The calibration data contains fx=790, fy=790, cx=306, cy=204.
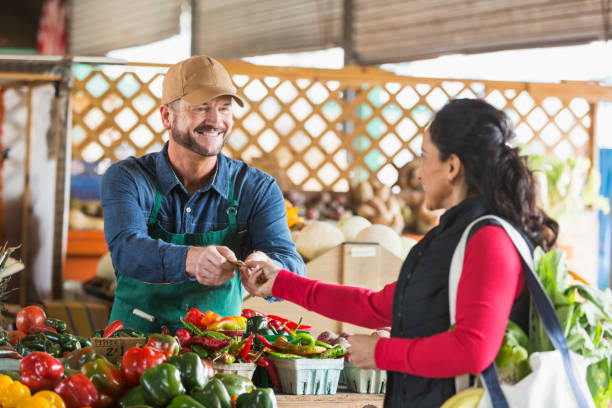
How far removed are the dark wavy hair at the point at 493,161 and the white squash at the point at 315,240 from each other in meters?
2.61

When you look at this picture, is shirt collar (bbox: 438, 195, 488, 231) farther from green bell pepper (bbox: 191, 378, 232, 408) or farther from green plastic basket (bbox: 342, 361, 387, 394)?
green plastic basket (bbox: 342, 361, 387, 394)

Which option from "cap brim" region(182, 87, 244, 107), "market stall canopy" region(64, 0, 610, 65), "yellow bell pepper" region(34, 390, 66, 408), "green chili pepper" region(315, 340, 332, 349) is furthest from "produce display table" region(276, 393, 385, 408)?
"market stall canopy" region(64, 0, 610, 65)

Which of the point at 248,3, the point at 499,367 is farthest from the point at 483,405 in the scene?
the point at 248,3

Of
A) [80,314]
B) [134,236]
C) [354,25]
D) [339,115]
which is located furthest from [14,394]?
[354,25]

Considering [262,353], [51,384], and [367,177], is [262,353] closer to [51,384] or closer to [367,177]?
[51,384]

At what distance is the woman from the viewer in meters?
1.58

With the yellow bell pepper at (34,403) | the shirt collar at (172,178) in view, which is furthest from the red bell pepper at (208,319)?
the yellow bell pepper at (34,403)

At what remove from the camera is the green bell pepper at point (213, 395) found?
1.70 m

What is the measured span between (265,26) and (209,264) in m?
6.62

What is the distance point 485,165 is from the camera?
1.71 metres

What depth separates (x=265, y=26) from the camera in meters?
8.66

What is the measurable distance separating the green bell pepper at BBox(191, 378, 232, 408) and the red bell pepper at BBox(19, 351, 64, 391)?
1.02ft

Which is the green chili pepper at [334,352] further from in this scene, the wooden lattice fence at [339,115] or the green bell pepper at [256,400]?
the wooden lattice fence at [339,115]

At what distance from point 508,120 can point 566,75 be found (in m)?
4.75
